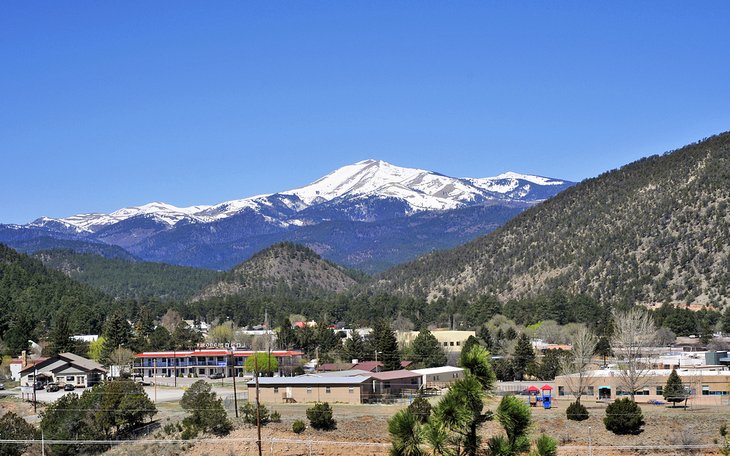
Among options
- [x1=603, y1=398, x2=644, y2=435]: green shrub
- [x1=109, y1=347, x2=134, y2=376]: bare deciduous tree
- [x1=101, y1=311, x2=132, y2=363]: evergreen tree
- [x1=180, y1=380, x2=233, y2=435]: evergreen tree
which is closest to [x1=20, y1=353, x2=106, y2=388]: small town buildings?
[x1=109, y1=347, x2=134, y2=376]: bare deciduous tree

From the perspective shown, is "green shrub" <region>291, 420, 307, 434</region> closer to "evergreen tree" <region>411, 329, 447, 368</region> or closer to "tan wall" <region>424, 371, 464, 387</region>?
"tan wall" <region>424, 371, 464, 387</region>

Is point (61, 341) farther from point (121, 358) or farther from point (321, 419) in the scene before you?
point (321, 419)

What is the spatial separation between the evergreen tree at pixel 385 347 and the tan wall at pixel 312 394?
18.3 meters

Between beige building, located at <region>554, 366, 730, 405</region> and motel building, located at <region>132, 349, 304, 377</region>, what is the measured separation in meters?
40.8

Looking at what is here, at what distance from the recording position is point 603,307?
170 metres

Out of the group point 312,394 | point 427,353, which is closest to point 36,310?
point 427,353

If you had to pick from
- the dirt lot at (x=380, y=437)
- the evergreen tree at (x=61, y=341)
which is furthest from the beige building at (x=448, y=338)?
the dirt lot at (x=380, y=437)

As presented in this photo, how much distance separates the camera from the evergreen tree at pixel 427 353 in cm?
11245

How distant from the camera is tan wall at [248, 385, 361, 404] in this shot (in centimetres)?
8349

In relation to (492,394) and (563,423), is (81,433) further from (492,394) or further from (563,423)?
(492,394)

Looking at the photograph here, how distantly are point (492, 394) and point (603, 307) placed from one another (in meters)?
150

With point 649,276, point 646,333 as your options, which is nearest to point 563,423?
point 646,333

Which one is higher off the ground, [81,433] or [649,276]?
[649,276]

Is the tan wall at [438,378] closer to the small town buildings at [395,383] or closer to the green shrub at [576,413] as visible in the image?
the small town buildings at [395,383]
